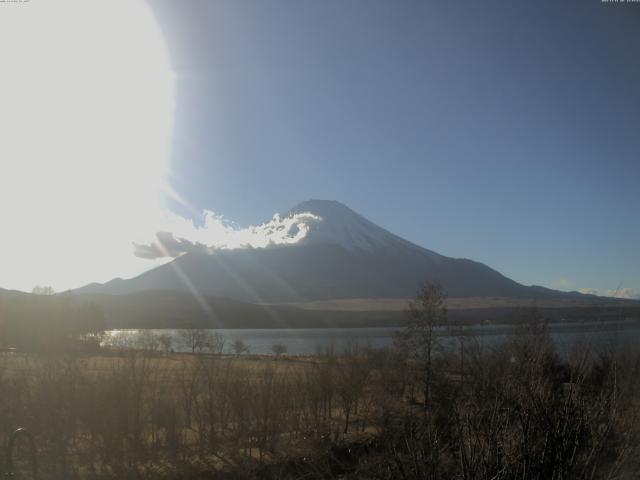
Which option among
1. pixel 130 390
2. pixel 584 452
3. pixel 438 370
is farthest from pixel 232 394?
pixel 584 452

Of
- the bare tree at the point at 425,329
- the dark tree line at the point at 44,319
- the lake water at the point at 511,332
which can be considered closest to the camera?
the lake water at the point at 511,332

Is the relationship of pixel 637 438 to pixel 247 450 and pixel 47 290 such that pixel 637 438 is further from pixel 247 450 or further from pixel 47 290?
pixel 47 290

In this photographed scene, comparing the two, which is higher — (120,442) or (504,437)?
(504,437)

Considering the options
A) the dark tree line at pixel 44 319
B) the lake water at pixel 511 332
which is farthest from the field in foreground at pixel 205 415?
the dark tree line at pixel 44 319

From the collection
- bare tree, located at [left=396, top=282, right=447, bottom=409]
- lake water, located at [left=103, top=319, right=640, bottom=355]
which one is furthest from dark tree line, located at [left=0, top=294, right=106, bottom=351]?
bare tree, located at [left=396, top=282, right=447, bottom=409]

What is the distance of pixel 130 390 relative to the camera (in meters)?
17.5

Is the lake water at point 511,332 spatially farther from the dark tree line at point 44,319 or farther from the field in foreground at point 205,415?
the dark tree line at point 44,319

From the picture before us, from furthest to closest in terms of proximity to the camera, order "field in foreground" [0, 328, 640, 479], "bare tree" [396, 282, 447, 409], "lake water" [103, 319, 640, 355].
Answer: "bare tree" [396, 282, 447, 409] → "field in foreground" [0, 328, 640, 479] → "lake water" [103, 319, 640, 355]

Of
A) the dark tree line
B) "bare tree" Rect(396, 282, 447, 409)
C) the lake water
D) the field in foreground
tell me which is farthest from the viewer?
the dark tree line

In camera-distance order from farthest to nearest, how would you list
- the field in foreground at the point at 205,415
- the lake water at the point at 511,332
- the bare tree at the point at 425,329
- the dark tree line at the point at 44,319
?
1. the dark tree line at the point at 44,319
2. the bare tree at the point at 425,329
3. the field in foreground at the point at 205,415
4. the lake water at the point at 511,332

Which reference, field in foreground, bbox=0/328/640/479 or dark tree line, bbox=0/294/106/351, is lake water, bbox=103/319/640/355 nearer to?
field in foreground, bbox=0/328/640/479

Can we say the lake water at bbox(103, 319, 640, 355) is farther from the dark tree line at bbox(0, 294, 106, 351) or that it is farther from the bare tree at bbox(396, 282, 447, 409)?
the dark tree line at bbox(0, 294, 106, 351)

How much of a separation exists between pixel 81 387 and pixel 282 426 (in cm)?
861

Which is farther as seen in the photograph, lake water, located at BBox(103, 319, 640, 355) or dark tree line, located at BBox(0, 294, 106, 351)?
dark tree line, located at BBox(0, 294, 106, 351)
